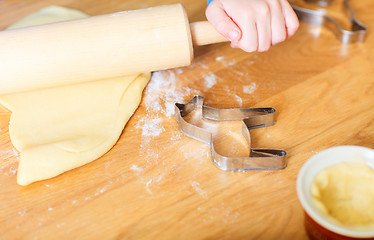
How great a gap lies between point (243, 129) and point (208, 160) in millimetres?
125

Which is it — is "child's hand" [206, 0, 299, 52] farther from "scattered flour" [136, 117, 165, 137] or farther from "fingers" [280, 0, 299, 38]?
"scattered flour" [136, 117, 165, 137]

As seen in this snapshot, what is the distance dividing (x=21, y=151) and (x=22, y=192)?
4.2 inches

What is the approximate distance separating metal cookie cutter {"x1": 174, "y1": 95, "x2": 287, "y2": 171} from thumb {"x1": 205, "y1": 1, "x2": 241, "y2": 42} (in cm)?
18

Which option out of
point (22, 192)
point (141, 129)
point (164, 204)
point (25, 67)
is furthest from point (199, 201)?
point (25, 67)

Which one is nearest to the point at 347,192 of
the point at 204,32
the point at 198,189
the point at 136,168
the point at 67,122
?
the point at 198,189

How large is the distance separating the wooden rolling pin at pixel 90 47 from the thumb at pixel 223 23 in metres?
0.03

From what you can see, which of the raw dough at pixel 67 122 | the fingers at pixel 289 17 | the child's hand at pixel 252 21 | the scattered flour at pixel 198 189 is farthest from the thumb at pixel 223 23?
the scattered flour at pixel 198 189

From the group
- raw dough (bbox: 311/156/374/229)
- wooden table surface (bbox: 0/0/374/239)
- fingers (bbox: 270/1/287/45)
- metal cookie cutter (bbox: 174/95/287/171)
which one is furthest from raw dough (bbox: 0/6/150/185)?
raw dough (bbox: 311/156/374/229)

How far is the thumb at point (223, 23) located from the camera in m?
0.96

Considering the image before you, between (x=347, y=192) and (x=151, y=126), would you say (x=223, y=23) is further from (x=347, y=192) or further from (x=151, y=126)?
(x=347, y=192)

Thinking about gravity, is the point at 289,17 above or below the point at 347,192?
above

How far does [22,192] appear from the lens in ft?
2.76

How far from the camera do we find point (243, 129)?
0.92 m

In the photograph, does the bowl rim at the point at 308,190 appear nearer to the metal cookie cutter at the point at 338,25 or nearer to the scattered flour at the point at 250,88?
the scattered flour at the point at 250,88
